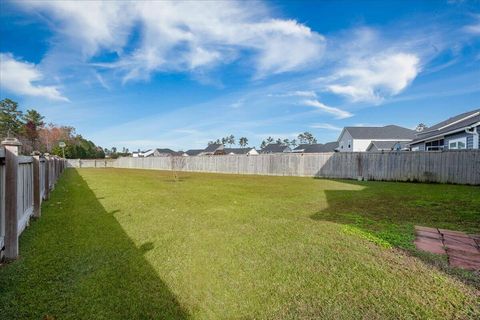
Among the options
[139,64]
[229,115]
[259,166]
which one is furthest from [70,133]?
[259,166]

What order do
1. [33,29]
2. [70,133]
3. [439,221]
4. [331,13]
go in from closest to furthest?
[439,221] → [33,29] → [331,13] → [70,133]

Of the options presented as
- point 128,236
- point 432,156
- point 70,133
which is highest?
point 70,133

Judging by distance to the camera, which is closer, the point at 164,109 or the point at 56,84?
the point at 56,84

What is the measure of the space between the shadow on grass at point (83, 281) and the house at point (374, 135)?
32658mm

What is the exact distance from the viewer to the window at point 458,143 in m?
14.7

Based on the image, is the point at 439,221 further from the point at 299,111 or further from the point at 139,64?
the point at 299,111

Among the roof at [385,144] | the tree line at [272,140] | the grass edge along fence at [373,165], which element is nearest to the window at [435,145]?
the grass edge along fence at [373,165]

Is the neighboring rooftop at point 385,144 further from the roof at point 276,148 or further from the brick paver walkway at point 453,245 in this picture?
the brick paver walkway at point 453,245

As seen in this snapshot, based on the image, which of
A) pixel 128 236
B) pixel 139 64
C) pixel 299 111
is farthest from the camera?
pixel 299 111

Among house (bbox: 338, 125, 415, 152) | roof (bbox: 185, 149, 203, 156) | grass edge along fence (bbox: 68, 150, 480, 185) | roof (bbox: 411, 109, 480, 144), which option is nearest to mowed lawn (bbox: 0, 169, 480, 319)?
grass edge along fence (bbox: 68, 150, 480, 185)

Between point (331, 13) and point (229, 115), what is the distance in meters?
19.4

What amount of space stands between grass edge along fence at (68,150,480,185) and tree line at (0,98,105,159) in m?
28.9

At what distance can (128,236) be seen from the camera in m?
3.81

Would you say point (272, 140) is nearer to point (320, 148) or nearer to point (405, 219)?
point (320, 148)
